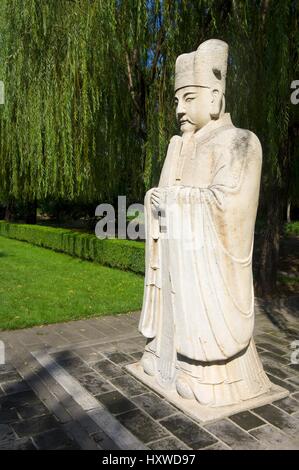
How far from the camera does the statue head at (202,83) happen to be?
11.8ft

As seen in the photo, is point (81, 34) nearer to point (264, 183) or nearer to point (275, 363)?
point (264, 183)

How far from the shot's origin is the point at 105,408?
368cm

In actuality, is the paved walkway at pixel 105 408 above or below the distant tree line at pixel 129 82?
below

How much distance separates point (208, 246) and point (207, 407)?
138 centimetres

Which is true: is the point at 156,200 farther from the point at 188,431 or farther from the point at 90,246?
the point at 90,246

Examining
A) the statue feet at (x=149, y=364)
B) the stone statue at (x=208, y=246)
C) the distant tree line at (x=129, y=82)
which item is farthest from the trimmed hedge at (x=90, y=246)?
the stone statue at (x=208, y=246)

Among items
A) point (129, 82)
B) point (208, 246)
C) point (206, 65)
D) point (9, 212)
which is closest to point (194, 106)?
point (206, 65)

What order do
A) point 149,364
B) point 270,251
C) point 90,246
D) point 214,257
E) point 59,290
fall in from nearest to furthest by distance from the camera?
point 214,257 < point 149,364 < point 270,251 < point 59,290 < point 90,246

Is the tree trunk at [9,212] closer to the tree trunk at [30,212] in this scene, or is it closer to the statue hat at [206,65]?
the tree trunk at [30,212]

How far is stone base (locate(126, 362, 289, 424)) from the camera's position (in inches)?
136

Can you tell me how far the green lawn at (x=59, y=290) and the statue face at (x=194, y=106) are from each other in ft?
13.8

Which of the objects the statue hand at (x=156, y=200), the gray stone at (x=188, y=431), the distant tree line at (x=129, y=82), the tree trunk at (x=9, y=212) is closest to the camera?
the gray stone at (x=188, y=431)

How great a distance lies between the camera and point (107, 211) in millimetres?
16906

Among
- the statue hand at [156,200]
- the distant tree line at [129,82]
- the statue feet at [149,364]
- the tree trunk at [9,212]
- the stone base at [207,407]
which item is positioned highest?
the distant tree line at [129,82]
